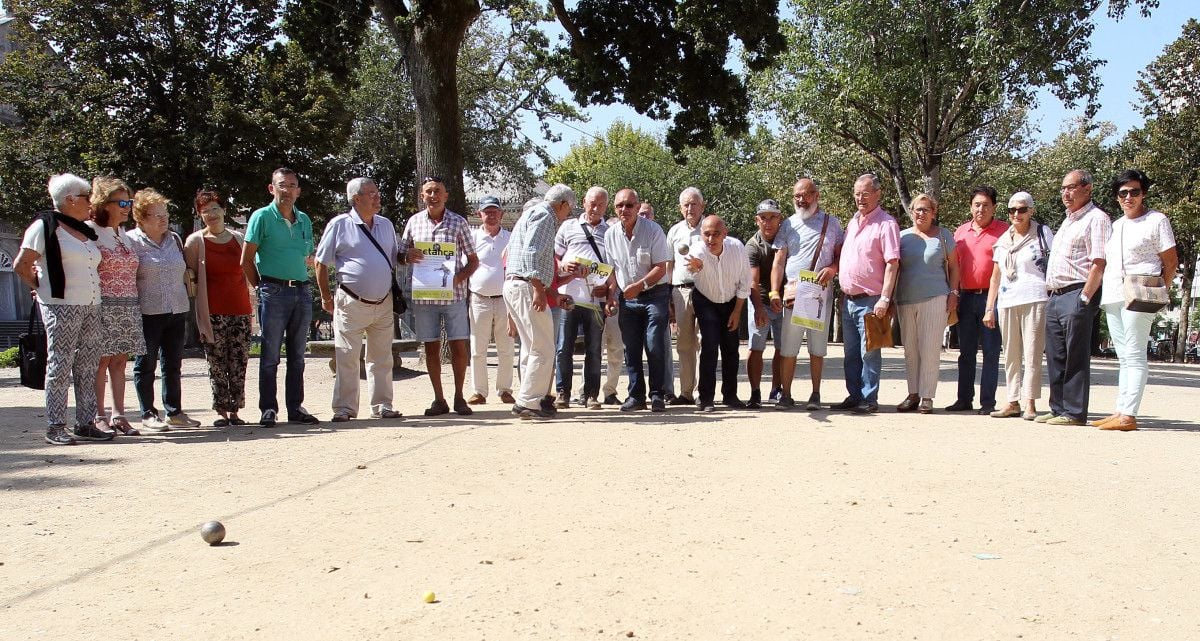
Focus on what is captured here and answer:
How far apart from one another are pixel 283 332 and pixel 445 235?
1.66 metres

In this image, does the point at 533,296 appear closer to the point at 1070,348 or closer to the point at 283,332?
the point at 283,332

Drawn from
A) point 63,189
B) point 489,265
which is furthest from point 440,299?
point 63,189

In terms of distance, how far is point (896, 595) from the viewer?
384 centimetres

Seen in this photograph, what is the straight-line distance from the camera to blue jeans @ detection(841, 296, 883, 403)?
31.2 feet

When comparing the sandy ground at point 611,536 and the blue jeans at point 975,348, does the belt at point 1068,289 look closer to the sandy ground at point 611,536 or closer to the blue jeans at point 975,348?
the blue jeans at point 975,348

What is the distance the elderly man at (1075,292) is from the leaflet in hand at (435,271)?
5.09m

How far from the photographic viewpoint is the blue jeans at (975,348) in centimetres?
975

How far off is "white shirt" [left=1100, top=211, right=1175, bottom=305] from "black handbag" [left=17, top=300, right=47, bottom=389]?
836 cm

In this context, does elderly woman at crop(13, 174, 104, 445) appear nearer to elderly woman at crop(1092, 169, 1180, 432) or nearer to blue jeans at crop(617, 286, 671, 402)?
blue jeans at crop(617, 286, 671, 402)

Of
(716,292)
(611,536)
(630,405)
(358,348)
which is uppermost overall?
(716,292)

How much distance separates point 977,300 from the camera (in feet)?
32.6

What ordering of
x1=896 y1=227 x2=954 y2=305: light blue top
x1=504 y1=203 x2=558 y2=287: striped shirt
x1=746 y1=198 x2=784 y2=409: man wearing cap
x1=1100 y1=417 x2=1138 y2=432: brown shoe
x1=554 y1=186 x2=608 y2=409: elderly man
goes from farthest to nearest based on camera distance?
x1=746 y1=198 x2=784 y2=409: man wearing cap, x1=896 y1=227 x2=954 y2=305: light blue top, x1=554 y1=186 x2=608 y2=409: elderly man, x1=504 y1=203 x2=558 y2=287: striped shirt, x1=1100 y1=417 x2=1138 y2=432: brown shoe

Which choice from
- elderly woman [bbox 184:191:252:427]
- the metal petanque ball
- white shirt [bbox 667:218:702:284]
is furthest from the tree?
the metal petanque ball

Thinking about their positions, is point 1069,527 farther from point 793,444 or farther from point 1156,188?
point 1156,188
